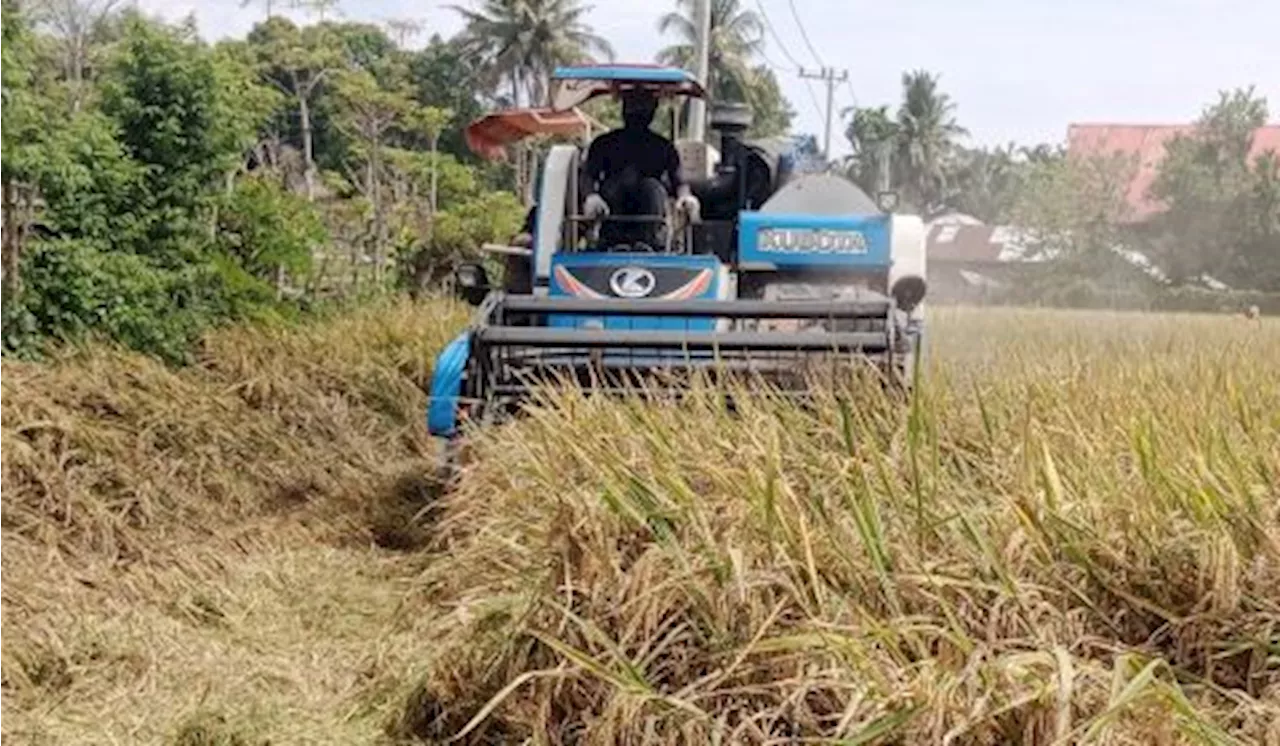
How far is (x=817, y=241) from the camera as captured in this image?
7.30m

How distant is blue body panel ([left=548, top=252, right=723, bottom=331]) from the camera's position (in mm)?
6641

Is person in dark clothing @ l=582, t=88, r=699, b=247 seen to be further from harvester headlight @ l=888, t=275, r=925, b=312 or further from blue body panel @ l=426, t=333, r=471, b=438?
blue body panel @ l=426, t=333, r=471, b=438

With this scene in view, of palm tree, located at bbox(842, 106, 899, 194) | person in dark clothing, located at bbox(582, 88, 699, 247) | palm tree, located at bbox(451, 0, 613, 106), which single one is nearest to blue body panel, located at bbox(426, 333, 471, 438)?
person in dark clothing, located at bbox(582, 88, 699, 247)

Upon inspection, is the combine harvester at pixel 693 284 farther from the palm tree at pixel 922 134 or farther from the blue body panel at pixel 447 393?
the palm tree at pixel 922 134

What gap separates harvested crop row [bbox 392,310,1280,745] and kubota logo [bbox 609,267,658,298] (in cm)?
207

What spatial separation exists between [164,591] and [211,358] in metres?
4.16

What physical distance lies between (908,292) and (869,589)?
4.28 meters

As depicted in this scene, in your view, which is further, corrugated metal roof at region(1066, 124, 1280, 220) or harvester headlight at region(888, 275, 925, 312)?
corrugated metal roof at region(1066, 124, 1280, 220)

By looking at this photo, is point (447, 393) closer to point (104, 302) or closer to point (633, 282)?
point (633, 282)

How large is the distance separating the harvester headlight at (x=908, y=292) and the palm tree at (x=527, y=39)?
38.0 m

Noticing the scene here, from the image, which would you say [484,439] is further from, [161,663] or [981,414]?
[981,414]

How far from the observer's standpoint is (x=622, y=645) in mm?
3629

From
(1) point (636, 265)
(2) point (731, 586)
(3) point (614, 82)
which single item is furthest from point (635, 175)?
(2) point (731, 586)

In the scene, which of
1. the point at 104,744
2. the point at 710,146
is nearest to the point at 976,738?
the point at 104,744
